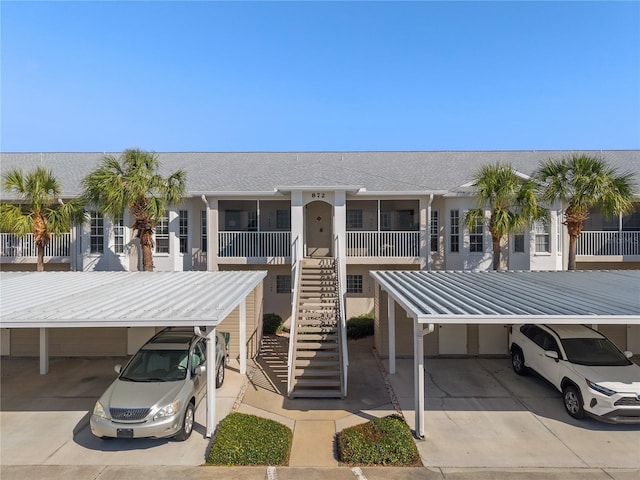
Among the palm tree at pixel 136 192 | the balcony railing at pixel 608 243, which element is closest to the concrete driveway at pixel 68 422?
the palm tree at pixel 136 192

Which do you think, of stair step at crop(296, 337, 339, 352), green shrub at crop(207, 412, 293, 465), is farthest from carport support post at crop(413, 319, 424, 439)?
stair step at crop(296, 337, 339, 352)

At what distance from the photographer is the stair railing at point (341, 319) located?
982 cm

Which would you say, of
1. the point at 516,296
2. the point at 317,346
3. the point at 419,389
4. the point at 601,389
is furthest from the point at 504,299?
the point at 317,346

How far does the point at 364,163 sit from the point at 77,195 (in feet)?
47.4

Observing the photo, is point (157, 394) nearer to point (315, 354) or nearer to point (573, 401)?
point (315, 354)

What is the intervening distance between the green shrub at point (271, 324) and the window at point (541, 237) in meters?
12.3

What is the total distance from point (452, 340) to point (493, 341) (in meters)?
1.46

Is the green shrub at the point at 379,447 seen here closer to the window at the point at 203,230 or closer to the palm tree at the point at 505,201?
the palm tree at the point at 505,201

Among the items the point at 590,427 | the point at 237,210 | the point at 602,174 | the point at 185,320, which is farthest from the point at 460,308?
the point at 237,210

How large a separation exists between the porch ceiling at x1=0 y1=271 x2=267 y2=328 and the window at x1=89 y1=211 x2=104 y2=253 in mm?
3782

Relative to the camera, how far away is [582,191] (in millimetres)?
14188

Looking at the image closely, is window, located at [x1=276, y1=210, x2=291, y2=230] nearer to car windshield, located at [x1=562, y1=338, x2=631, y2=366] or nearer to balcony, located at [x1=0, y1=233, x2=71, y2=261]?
balcony, located at [x1=0, y1=233, x2=71, y2=261]

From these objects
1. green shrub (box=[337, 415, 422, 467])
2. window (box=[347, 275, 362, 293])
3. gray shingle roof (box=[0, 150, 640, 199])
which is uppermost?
gray shingle roof (box=[0, 150, 640, 199])

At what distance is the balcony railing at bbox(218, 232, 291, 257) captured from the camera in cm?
1625
